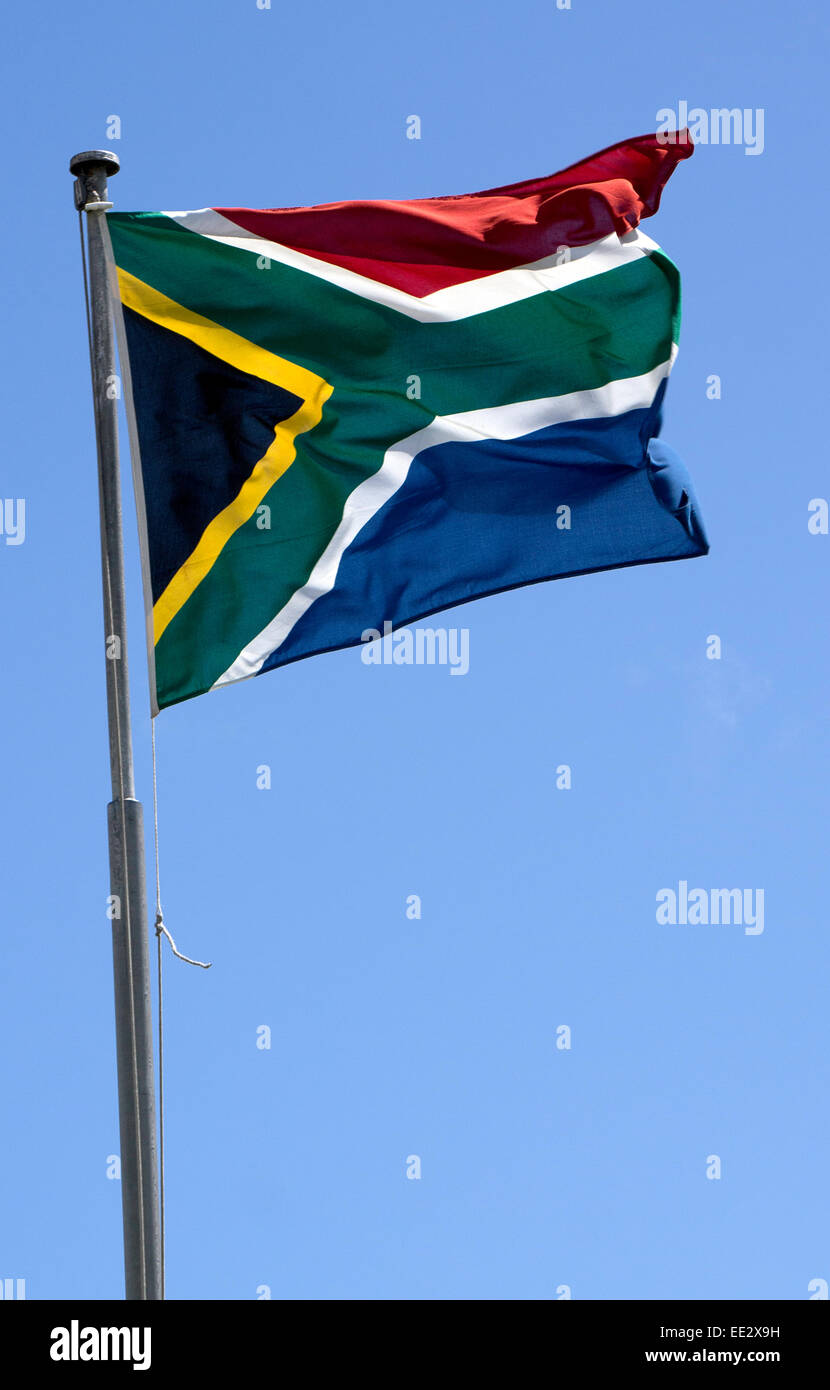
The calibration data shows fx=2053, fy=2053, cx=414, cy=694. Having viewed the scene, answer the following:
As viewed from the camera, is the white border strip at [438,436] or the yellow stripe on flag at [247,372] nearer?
the yellow stripe on flag at [247,372]

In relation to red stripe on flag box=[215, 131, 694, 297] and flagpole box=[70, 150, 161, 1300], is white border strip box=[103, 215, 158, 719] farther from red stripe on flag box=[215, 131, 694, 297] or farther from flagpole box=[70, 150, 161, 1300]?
red stripe on flag box=[215, 131, 694, 297]

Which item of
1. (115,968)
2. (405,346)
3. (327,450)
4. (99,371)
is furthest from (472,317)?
(115,968)

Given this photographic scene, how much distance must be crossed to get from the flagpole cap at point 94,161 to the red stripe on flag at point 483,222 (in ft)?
6.50

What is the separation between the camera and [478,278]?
53.9 ft

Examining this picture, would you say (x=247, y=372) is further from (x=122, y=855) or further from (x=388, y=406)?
(x=122, y=855)

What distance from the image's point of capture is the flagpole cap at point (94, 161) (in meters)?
13.5

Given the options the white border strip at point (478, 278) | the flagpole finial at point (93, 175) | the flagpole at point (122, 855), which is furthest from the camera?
the white border strip at point (478, 278)

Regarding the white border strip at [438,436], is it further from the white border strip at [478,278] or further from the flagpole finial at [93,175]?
the flagpole finial at [93,175]

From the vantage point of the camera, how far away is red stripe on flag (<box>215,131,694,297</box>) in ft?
52.0

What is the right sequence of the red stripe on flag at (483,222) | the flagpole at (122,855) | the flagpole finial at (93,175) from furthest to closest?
the red stripe on flag at (483,222)
the flagpole finial at (93,175)
the flagpole at (122,855)

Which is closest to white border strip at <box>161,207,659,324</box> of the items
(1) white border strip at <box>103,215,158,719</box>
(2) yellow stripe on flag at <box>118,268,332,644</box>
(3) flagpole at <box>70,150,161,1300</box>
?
(2) yellow stripe on flag at <box>118,268,332,644</box>

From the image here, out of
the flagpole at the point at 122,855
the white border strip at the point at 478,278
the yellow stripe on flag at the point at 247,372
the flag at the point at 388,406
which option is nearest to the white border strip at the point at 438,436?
the flag at the point at 388,406

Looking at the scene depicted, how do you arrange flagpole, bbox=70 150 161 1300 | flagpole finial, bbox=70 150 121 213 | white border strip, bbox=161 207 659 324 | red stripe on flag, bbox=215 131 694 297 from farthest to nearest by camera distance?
red stripe on flag, bbox=215 131 694 297 → white border strip, bbox=161 207 659 324 → flagpole finial, bbox=70 150 121 213 → flagpole, bbox=70 150 161 1300
